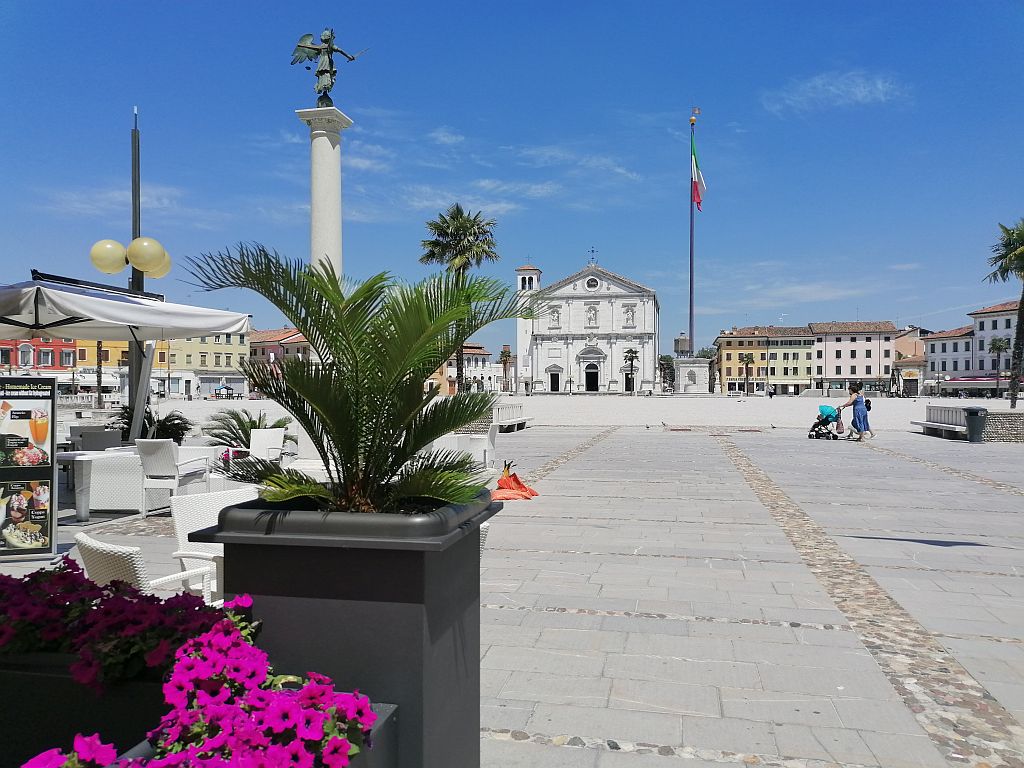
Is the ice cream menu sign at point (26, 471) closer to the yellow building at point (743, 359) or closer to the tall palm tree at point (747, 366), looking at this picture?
the tall palm tree at point (747, 366)

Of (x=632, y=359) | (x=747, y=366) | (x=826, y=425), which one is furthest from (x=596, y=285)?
(x=826, y=425)

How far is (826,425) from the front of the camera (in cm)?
2125

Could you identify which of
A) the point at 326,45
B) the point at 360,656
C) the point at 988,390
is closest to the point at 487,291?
the point at 360,656

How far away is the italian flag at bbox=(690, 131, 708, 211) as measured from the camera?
193ft

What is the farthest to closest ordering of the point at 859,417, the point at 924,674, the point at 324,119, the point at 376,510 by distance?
the point at 859,417 < the point at 324,119 < the point at 924,674 < the point at 376,510

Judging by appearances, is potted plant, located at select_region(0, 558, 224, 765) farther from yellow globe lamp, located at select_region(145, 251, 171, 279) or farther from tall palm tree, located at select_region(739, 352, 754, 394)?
tall palm tree, located at select_region(739, 352, 754, 394)

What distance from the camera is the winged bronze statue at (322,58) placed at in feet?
33.0

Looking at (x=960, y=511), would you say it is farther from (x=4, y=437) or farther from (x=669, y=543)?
(x=4, y=437)

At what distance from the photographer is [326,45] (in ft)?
33.1

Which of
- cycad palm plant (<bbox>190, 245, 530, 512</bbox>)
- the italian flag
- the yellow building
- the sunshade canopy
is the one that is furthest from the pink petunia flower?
the yellow building

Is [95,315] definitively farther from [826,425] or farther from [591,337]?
[591,337]

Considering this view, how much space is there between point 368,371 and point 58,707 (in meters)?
1.21

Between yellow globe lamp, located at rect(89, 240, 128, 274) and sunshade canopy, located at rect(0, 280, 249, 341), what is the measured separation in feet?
2.41

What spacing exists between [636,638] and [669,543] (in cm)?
264
